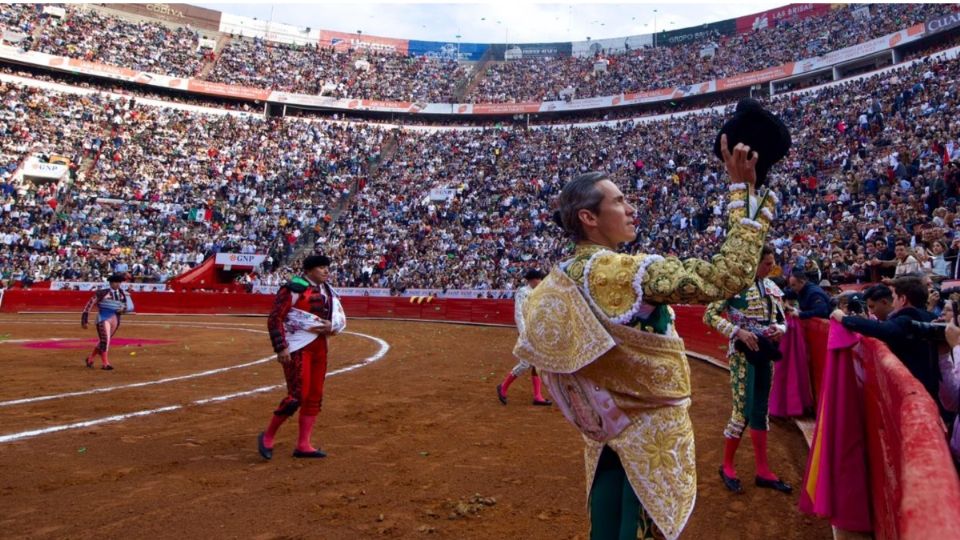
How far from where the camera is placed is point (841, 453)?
131 inches

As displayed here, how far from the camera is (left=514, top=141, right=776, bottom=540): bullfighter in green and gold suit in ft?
5.45

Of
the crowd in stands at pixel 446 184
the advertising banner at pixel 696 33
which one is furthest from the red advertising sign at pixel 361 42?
the advertising banner at pixel 696 33

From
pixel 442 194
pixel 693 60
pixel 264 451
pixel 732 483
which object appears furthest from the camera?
pixel 693 60

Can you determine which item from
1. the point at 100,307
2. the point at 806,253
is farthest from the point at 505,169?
the point at 100,307

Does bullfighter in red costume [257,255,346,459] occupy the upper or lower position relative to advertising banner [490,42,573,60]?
lower

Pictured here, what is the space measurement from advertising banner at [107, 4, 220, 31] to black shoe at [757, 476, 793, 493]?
50.6 m

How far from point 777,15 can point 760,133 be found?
136ft

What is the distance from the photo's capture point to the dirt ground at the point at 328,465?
3.63m

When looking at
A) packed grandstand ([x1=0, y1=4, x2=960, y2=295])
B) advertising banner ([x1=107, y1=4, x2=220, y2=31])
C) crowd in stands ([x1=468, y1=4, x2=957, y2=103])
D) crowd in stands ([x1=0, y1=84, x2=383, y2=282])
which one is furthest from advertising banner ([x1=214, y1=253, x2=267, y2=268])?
advertising banner ([x1=107, y1=4, x2=220, y2=31])

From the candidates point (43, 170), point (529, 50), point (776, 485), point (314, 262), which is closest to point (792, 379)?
point (776, 485)

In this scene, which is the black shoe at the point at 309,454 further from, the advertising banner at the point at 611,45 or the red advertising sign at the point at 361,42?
the red advertising sign at the point at 361,42

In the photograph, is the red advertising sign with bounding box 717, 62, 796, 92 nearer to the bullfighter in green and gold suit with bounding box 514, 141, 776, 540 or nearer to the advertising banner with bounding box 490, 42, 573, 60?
the advertising banner with bounding box 490, 42, 573, 60

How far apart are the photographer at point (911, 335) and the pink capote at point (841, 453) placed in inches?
6.2

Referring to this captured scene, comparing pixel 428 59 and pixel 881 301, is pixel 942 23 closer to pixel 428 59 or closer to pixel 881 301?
pixel 881 301
